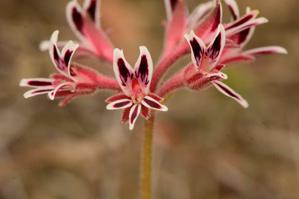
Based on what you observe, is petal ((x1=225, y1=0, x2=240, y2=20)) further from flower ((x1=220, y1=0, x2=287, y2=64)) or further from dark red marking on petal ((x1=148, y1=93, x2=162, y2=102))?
dark red marking on petal ((x1=148, y1=93, x2=162, y2=102))

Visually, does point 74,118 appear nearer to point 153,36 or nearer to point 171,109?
point 171,109

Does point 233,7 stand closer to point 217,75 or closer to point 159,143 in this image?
point 217,75

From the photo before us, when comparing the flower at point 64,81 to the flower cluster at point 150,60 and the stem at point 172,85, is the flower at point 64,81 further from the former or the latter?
the stem at point 172,85

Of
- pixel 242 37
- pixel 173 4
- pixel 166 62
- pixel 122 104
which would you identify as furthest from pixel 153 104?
pixel 173 4

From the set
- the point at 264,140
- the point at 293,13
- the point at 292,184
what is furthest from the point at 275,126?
the point at 293,13

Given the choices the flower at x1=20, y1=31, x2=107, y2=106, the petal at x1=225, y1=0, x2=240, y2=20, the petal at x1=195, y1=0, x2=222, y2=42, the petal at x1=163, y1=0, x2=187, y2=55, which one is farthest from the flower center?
the petal at x1=225, y1=0, x2=240, y2=20
